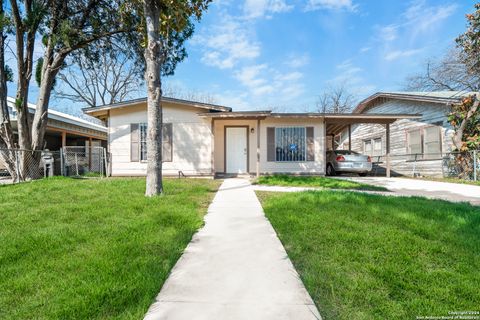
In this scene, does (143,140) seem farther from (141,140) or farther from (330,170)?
(330,170)

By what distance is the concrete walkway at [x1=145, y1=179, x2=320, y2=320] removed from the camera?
186cm

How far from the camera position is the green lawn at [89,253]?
1.90 metres

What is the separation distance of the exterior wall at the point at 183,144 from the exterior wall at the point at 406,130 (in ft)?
34.9

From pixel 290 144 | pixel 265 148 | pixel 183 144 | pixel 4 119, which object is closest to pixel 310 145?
pixel 290 144

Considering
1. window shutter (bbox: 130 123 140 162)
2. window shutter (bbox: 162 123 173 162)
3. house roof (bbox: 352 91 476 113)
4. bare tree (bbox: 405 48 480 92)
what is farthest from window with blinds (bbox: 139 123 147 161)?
bare tree (bbox: 405 48 480 92)

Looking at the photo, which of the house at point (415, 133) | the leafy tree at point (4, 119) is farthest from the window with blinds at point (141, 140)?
the house at point (415, 133)

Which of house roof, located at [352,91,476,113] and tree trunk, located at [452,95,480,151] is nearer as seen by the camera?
tree trunk, located at [452,95,480,151]

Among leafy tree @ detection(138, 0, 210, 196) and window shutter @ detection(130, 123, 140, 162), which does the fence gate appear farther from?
leafy tree @ detection(138, 0, 210, 196)

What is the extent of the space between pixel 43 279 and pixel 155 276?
3.16 feet

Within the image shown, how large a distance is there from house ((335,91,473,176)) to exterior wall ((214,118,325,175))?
3299mm

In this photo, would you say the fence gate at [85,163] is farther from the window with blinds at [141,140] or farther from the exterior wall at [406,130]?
the exterior wall at [406,130]

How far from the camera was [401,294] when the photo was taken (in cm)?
206

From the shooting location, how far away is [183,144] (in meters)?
11.2

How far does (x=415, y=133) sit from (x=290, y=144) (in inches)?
275
